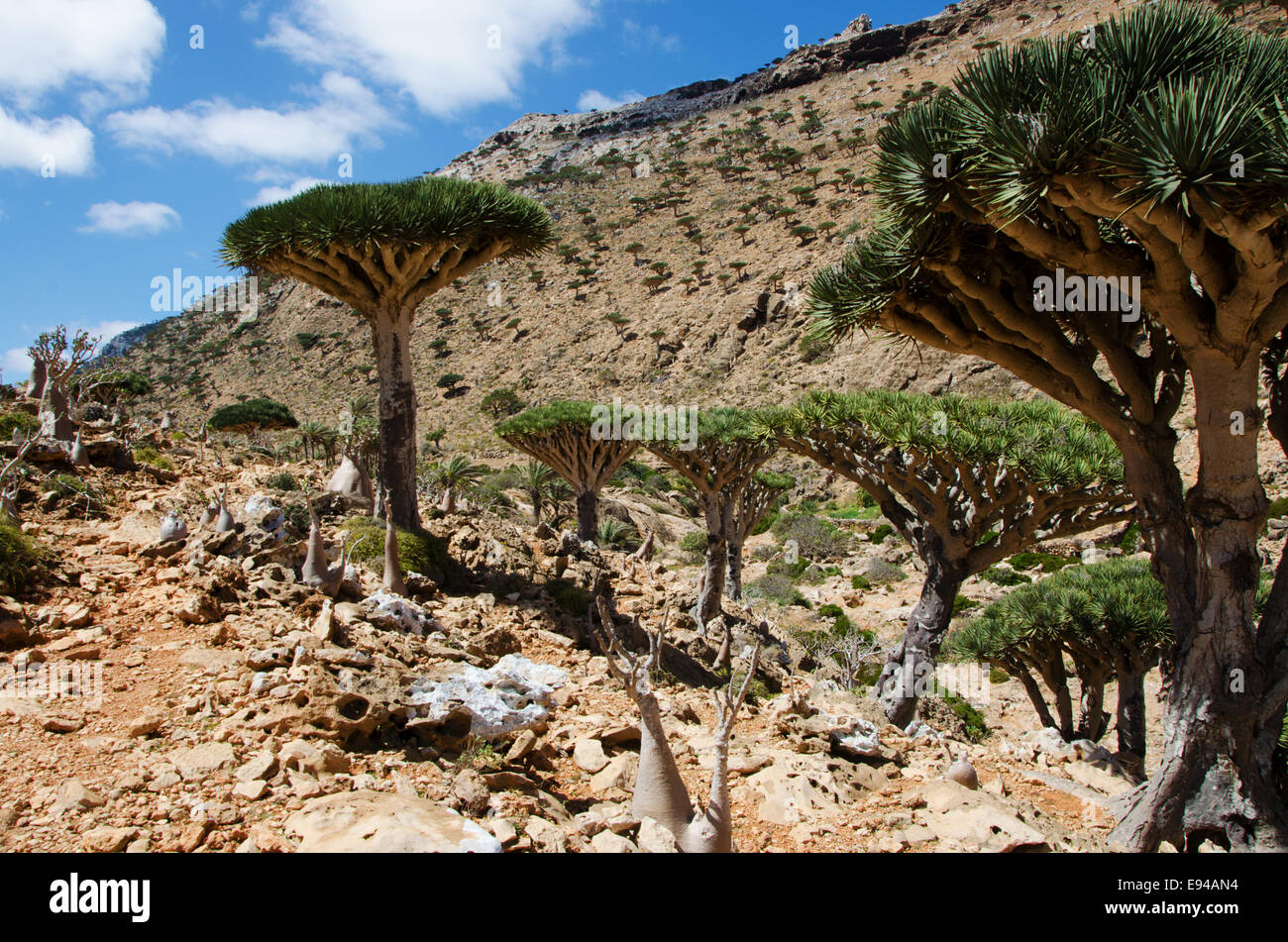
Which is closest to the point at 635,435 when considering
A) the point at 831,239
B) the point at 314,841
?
the point at 314,841

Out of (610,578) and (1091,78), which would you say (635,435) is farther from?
(1091,78)

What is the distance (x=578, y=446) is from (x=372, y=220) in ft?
33.7

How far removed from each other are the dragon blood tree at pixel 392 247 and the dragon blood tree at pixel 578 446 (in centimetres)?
820

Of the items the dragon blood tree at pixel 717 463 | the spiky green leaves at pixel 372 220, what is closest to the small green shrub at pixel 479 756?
the spiky green leaves at pixel 372 220

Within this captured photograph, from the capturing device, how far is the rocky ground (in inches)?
137

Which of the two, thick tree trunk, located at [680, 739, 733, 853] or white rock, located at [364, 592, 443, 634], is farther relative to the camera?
white rock, located at [364, 592, 443, 634]

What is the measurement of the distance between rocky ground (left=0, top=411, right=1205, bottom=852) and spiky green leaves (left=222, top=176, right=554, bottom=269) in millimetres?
3277

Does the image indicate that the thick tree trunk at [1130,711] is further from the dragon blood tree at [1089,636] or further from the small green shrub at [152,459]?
the small green shrub at [152,459]

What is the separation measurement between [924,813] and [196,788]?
422 centimetres

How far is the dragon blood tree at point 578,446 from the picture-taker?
18188 millimetres

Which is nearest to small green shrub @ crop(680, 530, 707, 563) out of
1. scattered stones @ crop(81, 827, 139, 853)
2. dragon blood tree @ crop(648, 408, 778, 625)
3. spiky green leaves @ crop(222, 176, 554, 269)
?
dragon blood tree @ crop(648, 408, 778, 625)

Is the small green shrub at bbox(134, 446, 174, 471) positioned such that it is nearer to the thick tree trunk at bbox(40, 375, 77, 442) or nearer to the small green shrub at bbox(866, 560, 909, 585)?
the thick tree trunk at bbox(40, 375, 77, 442)

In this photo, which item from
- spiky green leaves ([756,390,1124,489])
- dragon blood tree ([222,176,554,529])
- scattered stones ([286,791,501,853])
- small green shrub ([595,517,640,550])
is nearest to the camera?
scattered stones ([286,791,501,853])
